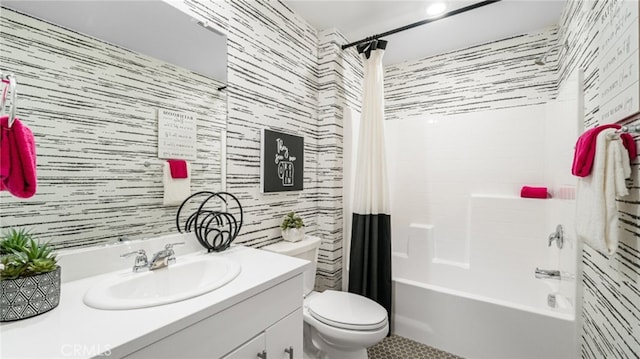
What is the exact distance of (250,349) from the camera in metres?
Result: 0.95

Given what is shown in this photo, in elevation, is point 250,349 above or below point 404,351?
above

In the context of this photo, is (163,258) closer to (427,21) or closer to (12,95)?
(12,95)

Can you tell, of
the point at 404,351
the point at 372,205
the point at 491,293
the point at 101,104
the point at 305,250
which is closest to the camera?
the point at 101,104

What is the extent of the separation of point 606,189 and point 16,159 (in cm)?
178

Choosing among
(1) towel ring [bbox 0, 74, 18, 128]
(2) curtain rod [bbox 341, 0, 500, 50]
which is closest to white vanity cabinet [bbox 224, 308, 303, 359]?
(1) towel ring [bbox 0, 74, 18, 128]

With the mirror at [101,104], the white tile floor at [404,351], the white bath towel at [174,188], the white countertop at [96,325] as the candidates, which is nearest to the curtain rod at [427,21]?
the mirror at [101,104]

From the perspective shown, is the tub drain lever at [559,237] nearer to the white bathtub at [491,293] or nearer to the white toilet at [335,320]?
the white bathtub at [491,293]

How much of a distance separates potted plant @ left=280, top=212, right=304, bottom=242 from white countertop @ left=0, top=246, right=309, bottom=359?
84 cm

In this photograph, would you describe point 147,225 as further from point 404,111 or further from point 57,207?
point 404,111

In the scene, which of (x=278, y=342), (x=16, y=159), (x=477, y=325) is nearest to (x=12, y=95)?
(x=16, y=159)

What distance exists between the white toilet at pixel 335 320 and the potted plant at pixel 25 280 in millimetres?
1015

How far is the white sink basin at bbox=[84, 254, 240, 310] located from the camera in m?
0.79

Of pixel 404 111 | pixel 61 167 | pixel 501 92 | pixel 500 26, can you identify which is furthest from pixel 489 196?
pixel 61 167

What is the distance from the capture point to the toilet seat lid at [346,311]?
4.80ft
